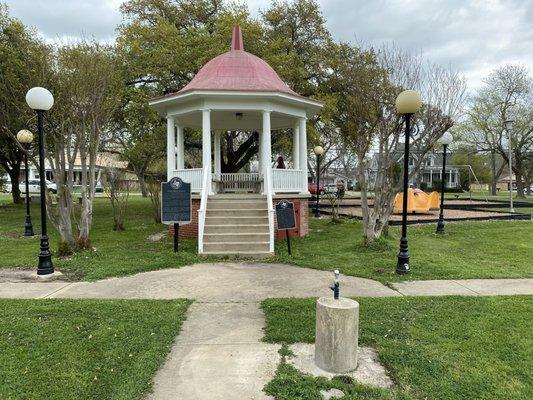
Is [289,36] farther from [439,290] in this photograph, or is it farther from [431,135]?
[439,290]

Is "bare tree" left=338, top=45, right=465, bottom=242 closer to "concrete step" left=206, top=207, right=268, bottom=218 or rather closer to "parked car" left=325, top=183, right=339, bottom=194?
"concrete step" left=206, top=207, right=268, bottom=218

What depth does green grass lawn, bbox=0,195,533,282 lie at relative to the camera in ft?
24.3

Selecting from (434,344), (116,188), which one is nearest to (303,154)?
(116,188)

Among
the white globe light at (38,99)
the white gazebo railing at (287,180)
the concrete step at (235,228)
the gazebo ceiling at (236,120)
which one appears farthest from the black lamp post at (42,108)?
the white gazebo railing at (287,180)

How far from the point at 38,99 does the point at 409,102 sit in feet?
21.0

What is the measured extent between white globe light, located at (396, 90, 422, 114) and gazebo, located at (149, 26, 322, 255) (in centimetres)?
378

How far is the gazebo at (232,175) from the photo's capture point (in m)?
9.37

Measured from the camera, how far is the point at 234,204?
10.5 meters

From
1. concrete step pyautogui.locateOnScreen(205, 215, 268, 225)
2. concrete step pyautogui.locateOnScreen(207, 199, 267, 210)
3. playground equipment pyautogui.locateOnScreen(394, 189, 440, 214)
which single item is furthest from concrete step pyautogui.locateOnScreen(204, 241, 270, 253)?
playground equipment pyautogui.locateOnScreen(394, 189, 440, 214)

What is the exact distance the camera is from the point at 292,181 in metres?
12.0

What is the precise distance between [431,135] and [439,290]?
5.41 m

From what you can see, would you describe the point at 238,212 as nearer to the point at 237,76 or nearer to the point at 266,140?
the point at 266,140

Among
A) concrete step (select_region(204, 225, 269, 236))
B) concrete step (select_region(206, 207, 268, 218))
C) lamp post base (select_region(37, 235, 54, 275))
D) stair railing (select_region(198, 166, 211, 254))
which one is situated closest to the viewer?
lamp post base (select_region(37, 235, 54, 275))

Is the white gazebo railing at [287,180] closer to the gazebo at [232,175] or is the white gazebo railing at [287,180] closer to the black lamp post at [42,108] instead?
the gazebo at [232,175]
